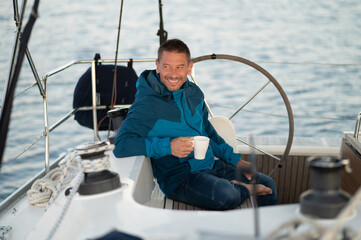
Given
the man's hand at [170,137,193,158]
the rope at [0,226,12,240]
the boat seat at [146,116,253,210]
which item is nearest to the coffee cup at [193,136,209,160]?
the man's hand at [170,137,193,158]

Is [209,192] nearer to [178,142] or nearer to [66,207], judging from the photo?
[178,142]

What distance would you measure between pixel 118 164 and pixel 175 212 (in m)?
0.54

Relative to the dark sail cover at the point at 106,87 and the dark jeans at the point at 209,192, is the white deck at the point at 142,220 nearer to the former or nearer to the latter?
the dark jeans at the point at 209,192

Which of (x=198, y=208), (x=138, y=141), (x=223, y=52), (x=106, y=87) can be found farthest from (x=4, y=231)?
(x=223, y=52)

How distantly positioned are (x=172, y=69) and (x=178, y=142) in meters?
0.31

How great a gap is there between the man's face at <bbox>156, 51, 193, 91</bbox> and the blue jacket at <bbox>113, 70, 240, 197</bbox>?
24 mm

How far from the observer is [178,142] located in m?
1.67

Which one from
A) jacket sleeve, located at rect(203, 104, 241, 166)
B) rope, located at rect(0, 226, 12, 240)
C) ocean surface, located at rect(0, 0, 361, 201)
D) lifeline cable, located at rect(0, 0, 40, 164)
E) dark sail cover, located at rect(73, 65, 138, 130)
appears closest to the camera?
lifeline cable, located at rect(0, 0, 40, 164)

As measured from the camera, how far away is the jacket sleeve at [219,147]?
1.94 metres

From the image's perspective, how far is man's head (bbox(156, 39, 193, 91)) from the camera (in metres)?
1.82

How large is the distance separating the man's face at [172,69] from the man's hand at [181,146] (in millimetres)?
249

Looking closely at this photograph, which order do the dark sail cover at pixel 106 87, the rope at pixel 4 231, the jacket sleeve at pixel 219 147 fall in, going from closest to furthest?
1. the rope at pixel 4 231
2. the jacket sleeve at pixel 219 147
3. the dark sail cover at pixel 106 87

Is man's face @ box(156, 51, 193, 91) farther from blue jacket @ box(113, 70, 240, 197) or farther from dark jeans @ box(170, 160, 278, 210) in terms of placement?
dark jeans @ box(170, 160, 278, 210)

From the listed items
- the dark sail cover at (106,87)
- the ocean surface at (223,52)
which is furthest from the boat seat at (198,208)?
the ocean surface at (223,52)
